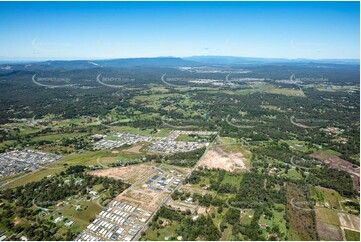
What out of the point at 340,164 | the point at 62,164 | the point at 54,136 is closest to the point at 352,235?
the point at 340,164

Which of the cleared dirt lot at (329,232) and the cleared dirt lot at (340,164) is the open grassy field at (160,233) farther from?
the cleared dirt lot at (340,164)

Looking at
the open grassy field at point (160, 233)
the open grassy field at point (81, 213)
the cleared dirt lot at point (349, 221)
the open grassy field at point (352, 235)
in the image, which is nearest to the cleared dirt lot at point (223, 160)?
the cleared dirt lot at point (349, 221)

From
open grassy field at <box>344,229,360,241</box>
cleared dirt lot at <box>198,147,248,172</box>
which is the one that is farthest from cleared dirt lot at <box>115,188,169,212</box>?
open grassy field at <box>344,229,360,241</box>

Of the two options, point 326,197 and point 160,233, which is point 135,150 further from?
point 326,197

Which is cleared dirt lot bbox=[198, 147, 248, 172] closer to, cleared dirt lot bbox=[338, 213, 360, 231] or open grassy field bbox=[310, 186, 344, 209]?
open grassy field bbox=[310, 186, 344, 209]

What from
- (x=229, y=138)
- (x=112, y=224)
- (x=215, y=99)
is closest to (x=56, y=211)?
(x=112, y=224)
